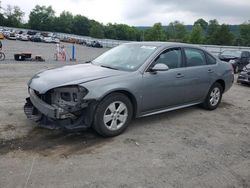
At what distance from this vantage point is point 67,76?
4.77 metres

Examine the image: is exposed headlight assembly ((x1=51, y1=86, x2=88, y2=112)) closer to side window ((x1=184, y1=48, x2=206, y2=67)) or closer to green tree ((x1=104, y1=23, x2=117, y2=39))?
side window ((x1=184, y1=48, x2=206, y2=67))

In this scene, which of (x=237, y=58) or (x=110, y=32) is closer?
(x=237, y=58)

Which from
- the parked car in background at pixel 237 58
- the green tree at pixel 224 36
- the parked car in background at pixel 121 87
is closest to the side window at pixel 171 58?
the parked car in background at pixel 121 87

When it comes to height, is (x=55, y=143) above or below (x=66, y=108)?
below

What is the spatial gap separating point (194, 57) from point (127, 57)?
5.41 feet

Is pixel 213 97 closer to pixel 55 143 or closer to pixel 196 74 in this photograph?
pixel 196 74

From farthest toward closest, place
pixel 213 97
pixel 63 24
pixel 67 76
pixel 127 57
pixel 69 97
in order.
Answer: pixel 63 24 < pixel 213 97 < pixel 127 57 < pixel 67 76 < pixel 69 97

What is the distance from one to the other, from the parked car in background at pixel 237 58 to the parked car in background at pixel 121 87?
11094 mm

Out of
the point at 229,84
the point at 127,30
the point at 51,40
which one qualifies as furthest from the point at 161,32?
the point at 229,84

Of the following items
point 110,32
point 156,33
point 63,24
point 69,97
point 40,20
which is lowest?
point 69,97

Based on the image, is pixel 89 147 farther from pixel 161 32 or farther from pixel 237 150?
pixel 161 32

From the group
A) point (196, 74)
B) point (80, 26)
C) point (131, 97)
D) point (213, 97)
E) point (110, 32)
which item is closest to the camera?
point (131, 97)

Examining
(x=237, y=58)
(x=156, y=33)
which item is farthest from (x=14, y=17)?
(x=237, y=58)

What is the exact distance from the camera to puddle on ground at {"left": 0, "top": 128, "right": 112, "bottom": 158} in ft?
13.8
